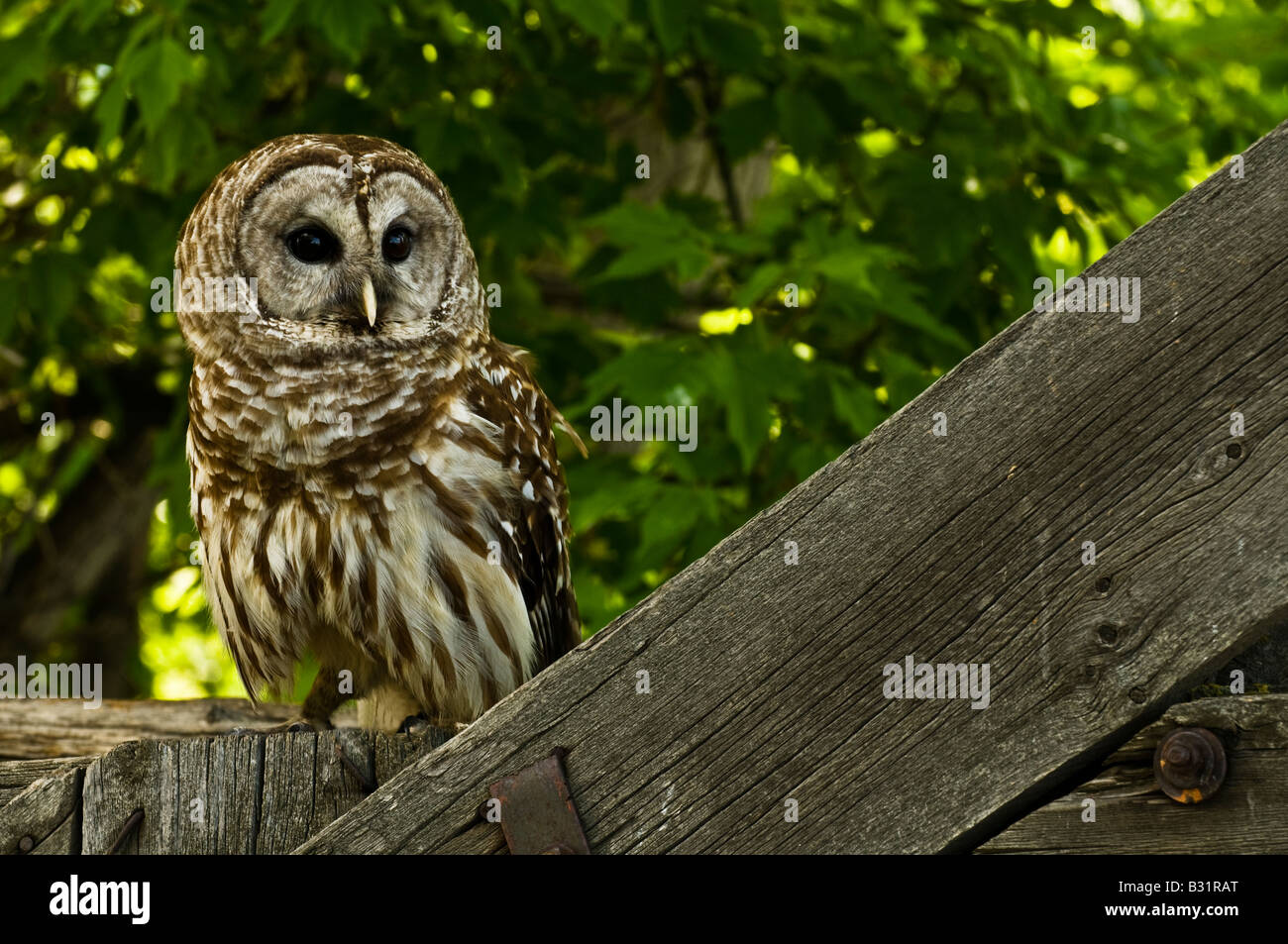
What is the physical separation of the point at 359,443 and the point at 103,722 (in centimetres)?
113

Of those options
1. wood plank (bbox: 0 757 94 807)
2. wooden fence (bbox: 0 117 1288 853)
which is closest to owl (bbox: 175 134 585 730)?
wood plank (bbox: 0 757 94 807)

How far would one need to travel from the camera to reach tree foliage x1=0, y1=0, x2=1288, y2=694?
4023 mm

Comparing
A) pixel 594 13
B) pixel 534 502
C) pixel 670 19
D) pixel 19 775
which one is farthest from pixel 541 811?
pixel 670 19

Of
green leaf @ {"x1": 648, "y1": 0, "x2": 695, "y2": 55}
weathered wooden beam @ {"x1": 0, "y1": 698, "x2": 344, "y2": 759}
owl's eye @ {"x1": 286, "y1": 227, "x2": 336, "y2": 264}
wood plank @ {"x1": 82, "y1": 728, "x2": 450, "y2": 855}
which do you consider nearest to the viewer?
wood plank @ {"x1": 82, "y1": 728, "x2": 450, "y2": 855}

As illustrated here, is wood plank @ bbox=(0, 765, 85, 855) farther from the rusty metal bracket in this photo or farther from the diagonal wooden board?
the rusty metal bracket

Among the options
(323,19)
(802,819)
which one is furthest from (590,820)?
(323,19)

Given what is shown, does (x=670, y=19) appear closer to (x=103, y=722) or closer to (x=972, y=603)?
(x=103, y=722)

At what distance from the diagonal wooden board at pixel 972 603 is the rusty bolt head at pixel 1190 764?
5 cm

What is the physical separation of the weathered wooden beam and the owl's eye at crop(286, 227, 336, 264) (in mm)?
1349

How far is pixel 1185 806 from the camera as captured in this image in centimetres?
181

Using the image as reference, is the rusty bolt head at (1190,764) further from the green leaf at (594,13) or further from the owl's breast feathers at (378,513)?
the green leaf at (594,13)

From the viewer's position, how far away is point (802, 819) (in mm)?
1880

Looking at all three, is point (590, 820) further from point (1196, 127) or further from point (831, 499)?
point (1196, 127)

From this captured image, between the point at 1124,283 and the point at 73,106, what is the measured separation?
4761 mm
